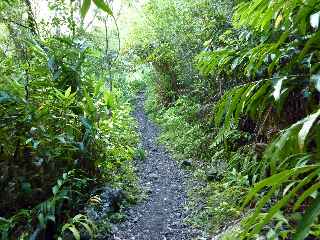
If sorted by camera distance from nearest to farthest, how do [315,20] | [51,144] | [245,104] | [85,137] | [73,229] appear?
1. [315,20]
2. [245,104]
3. [73,229]
4. [51,144]
5. [85,137]

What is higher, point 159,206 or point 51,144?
point 51,144

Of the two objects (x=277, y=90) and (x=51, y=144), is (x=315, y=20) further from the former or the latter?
(x=51, y=144)

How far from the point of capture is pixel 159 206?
542cm

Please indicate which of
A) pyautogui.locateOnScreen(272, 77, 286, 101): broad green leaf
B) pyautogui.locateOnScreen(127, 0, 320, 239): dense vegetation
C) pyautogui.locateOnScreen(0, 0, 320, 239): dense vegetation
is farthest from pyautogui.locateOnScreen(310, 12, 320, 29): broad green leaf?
pyautogui.locateOnScreen(0, 0, 320, 239): dense vegetation

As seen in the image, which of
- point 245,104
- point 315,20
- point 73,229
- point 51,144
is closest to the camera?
point 315,20

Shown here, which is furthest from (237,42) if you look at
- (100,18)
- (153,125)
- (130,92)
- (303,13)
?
(130,92)

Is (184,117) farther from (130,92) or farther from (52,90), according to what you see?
(130,92)

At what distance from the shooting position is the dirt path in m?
4.58

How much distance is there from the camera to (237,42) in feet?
17.2

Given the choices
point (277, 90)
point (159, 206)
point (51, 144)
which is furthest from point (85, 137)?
point (277, 90)

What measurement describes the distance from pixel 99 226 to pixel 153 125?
6.74 meters

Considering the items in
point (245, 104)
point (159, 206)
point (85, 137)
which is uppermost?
point (85, 137)

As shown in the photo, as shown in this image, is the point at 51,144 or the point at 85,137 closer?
the point at 51,144

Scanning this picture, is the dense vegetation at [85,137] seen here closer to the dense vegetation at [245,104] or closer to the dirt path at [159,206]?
the dense vegetation at [245,104]
